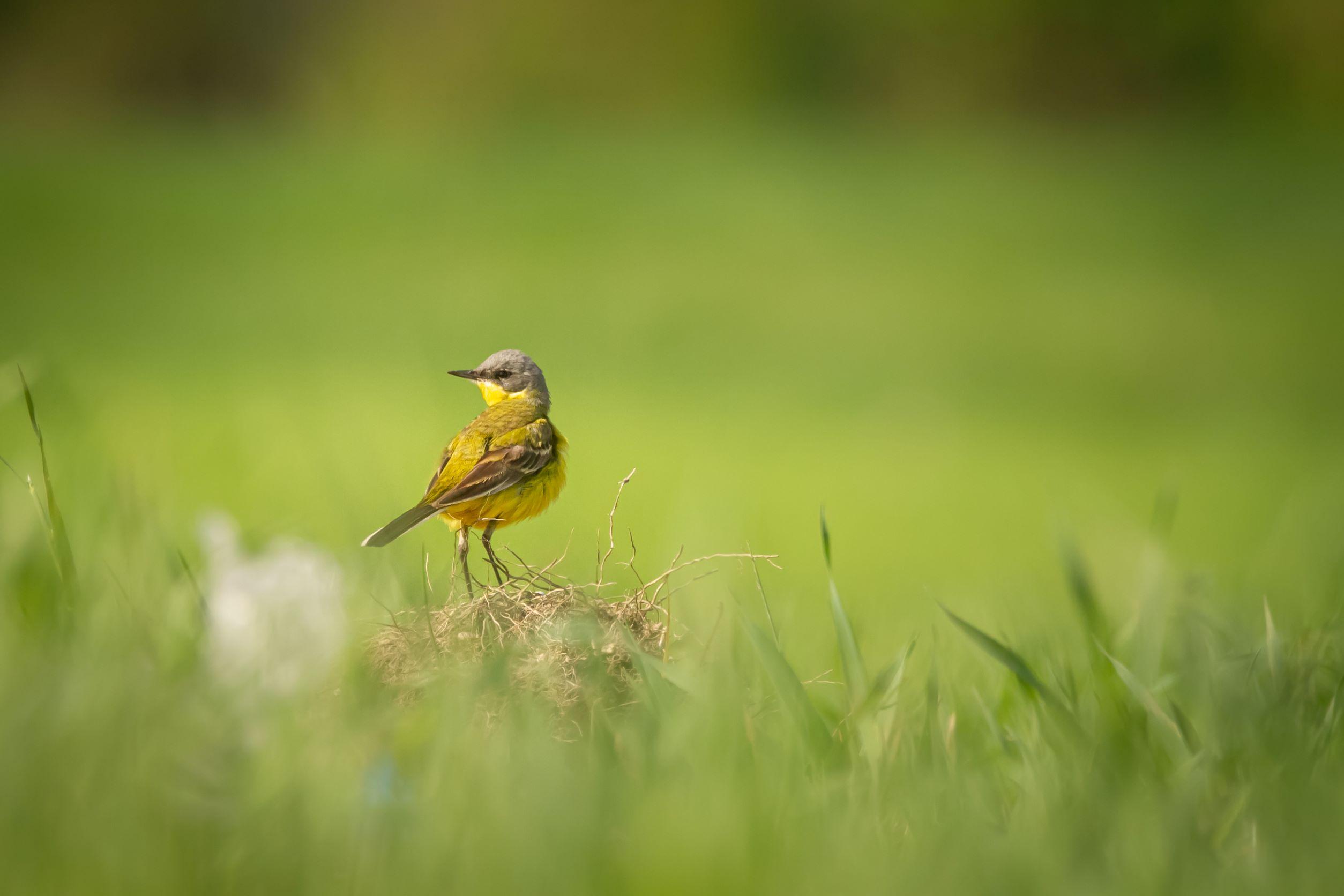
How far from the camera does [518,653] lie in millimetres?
1556

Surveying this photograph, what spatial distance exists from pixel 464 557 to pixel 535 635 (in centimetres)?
31

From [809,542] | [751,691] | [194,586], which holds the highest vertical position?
[194,586]

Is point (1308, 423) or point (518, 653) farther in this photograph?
point (1308, 423)

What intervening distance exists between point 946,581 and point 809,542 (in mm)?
616

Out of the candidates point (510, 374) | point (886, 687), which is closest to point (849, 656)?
point (886, 687)

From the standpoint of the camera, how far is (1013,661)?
1.60 metres

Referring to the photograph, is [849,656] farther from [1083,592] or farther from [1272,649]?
[1272,649]

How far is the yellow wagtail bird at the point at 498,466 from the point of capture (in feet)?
6.35

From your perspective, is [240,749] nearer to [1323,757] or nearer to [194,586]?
[194,586]

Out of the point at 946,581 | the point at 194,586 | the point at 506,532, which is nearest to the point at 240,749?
the point at 194,586

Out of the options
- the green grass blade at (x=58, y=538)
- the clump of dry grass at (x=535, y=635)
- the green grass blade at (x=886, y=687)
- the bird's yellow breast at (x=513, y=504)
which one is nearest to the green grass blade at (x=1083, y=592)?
Result: the green grass blade at (x=886, y=687)

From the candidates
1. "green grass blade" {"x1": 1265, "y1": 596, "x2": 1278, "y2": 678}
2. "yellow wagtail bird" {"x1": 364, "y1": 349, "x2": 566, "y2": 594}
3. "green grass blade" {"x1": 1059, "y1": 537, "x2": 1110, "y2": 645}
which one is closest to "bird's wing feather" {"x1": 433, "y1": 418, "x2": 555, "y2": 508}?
"yellow wagtail bird" {"x1": 364, "y1": 349, "x2": 566, "y2": 594}

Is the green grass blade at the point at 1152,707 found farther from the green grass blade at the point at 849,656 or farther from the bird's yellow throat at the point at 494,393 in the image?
the bird's yellow throat at the point at 494,393

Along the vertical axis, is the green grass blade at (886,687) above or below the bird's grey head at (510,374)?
below
